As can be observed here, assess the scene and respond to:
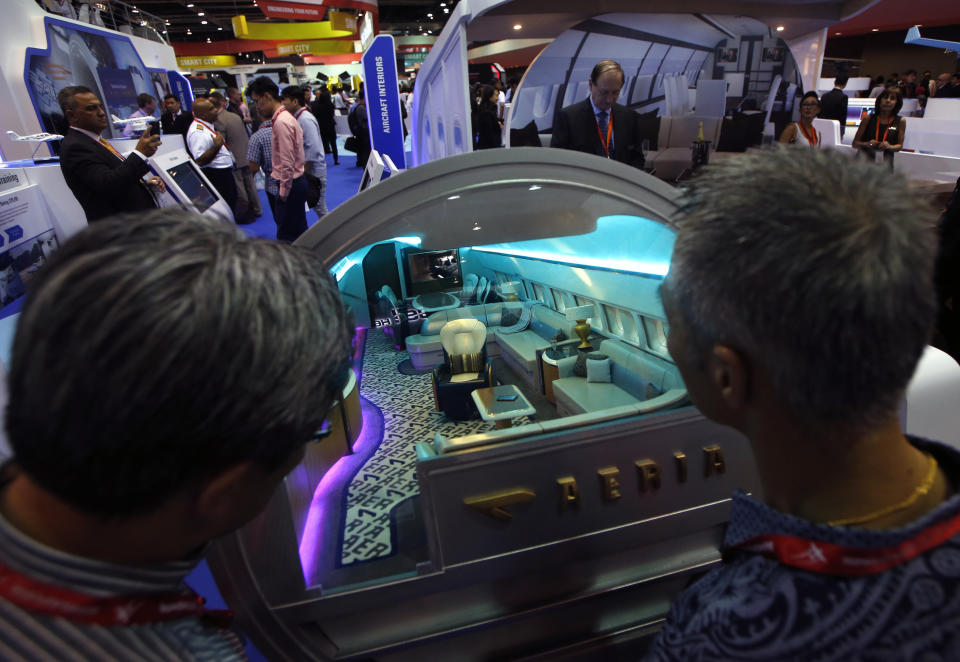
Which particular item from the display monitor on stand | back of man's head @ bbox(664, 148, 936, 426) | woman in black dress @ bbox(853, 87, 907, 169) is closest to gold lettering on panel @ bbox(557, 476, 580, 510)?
back of man's head @ bbox(664, 148, 936, 426)

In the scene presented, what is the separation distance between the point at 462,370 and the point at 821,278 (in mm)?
1592

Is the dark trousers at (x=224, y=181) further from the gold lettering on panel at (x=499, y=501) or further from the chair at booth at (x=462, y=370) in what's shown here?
the gold lettering on panel at (x=499, y=501)

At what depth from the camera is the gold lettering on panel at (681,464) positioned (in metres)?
1.40

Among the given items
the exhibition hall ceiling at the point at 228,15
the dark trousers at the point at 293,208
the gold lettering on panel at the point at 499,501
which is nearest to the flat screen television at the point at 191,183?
the dark trousers at the point at 293,208

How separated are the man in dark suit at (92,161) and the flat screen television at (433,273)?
6.69 ft

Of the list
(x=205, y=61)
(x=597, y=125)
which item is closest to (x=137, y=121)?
(x=597, y=125)

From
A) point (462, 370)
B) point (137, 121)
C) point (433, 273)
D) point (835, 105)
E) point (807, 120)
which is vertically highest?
point (137, 121)

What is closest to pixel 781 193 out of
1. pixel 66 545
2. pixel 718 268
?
pixel 718 268

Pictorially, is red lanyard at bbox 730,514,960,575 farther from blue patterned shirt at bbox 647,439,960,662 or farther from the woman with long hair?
the woman with long hair

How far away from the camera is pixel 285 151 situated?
14.7ft

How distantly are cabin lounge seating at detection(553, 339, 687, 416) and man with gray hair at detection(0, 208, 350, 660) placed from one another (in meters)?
1.26

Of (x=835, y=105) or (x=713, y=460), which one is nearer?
(x=713, y=460)

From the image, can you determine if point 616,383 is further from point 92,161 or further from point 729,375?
point 92,161

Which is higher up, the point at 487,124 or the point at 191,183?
the point at 487,124
